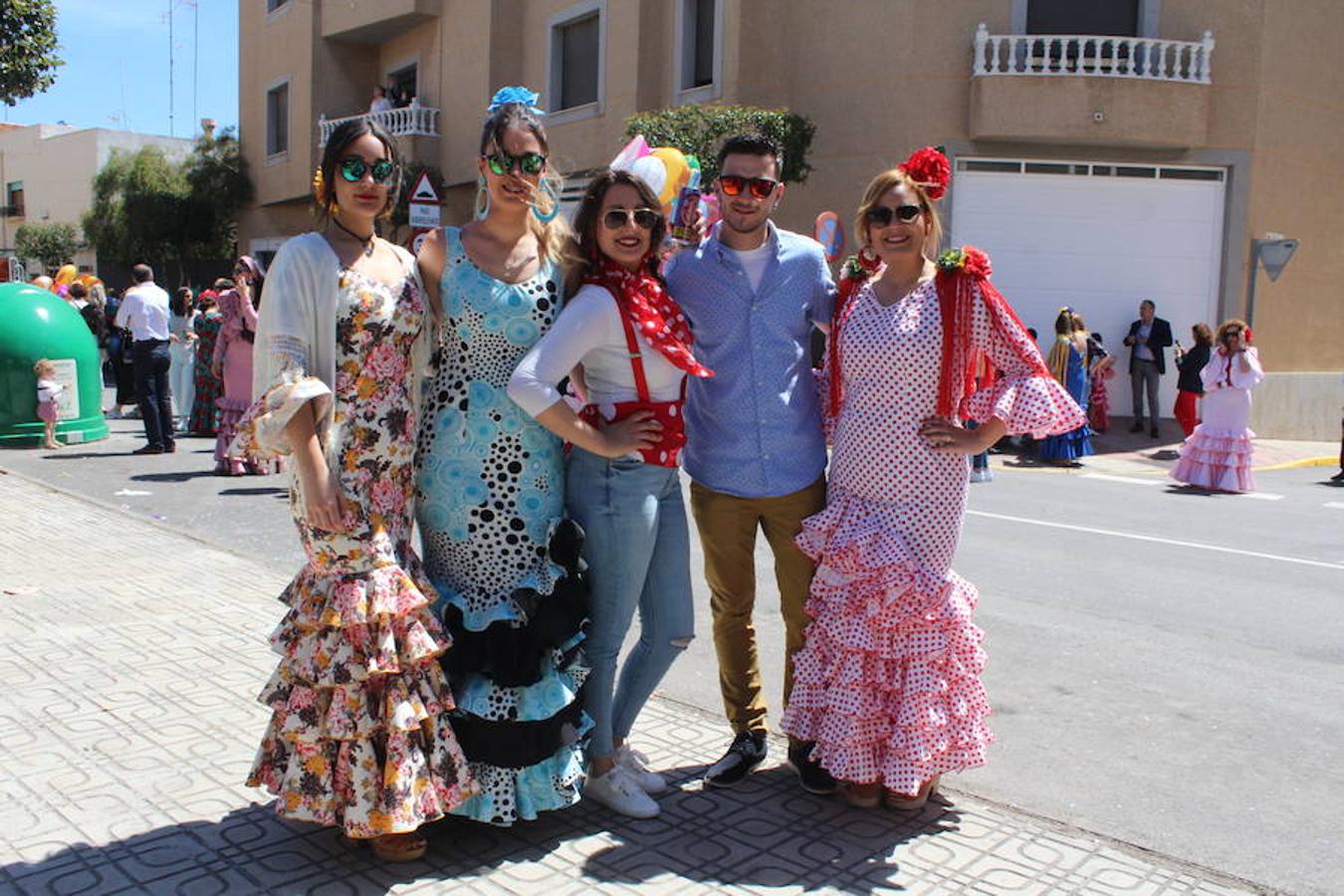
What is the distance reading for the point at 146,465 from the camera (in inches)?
454

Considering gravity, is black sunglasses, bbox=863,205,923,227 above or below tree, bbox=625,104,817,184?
below

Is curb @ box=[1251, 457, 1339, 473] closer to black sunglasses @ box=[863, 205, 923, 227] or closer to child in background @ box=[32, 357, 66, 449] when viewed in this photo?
black sunglasses @ box=[863, 205, 923, 227]

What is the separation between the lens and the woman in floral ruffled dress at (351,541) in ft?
10.3

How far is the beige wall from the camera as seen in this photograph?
56.0 ft

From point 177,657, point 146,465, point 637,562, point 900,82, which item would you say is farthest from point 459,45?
point 637,562

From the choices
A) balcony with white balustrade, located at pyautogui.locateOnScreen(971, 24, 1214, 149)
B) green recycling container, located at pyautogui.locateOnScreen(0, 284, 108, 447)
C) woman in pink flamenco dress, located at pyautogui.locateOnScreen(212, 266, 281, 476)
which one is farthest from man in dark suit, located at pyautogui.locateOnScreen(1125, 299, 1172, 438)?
green recycling container, located at pyautogui.locateOnScreen(0, 284, 108, 447)

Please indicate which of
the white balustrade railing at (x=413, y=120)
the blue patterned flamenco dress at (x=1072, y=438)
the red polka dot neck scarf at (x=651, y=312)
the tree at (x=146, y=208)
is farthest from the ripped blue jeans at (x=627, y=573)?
the tree at (x=146, y=208)

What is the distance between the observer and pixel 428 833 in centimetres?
353

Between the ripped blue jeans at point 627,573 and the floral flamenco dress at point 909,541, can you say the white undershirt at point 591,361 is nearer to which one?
the ripped blue jeans at point 627,573

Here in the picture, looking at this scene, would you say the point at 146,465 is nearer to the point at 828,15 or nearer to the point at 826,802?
the point at 826,802

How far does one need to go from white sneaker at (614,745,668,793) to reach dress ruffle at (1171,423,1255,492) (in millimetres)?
10502

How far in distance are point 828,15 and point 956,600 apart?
52.1 ft

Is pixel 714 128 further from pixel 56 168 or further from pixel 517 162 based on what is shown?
pixel 56 168

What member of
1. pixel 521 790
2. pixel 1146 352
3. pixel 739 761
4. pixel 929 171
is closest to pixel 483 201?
pixel 929 171
